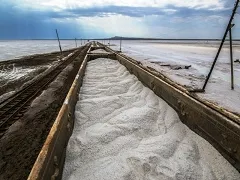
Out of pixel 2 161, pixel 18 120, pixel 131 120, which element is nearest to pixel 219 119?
pixel 131 120

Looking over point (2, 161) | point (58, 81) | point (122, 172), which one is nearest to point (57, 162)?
point (122, 172)

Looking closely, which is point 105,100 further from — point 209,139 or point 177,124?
point 209,139

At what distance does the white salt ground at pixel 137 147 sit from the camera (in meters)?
2.59

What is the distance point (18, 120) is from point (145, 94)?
3.08 m

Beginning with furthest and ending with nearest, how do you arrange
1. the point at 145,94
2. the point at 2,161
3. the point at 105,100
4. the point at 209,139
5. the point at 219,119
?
the point at 145,94 → the point at 105,100 → the point at 2,161 → the point at 209,139 → the point at 219,119

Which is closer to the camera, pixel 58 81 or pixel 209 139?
pixel 209 139

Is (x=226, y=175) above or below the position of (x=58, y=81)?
above

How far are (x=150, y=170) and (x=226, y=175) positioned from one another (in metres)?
0.87

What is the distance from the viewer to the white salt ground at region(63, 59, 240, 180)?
2590mm

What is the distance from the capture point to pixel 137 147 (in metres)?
3.11

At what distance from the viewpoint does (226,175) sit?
253 cm

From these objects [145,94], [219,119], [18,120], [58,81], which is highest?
[219,119]

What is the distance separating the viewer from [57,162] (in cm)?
249

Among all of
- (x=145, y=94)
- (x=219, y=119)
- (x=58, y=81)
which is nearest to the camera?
(x=219, y=119)
